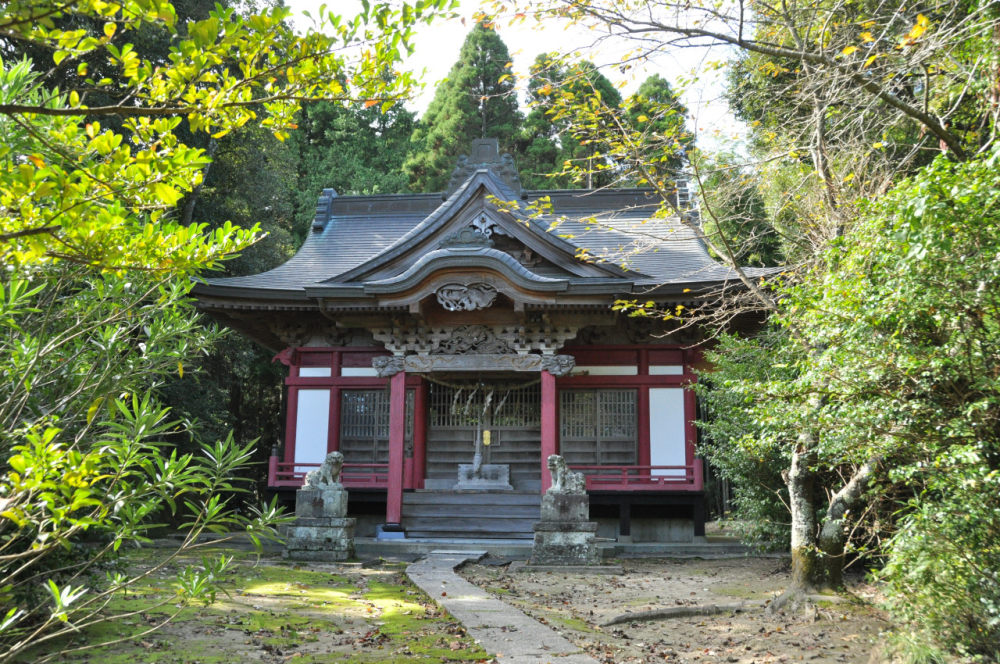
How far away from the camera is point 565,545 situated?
9945 mm

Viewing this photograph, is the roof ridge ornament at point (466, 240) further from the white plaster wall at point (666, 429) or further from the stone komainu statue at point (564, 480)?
the stone komainu statue at point (564, 480)

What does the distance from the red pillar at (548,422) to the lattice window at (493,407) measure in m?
1.29

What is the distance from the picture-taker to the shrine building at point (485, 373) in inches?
482

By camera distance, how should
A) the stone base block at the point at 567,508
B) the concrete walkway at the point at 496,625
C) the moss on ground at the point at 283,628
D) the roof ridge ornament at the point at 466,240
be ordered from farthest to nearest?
the roof ridge ornament at the point at 466,240
the stone base block at the point at 567,508
the moss on ground at the point at 283,628
the concrete walkway at the point at 496,625

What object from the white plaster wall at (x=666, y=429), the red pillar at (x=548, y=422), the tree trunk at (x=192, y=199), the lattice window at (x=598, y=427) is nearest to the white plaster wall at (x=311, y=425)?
the red pillar at (x=548, y=422)

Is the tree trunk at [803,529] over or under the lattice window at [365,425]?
under

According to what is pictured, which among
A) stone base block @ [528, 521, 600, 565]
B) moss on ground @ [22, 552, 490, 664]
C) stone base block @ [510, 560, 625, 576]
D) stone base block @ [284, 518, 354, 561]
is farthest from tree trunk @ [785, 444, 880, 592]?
stone base block @ [284, 518, 354, 561]

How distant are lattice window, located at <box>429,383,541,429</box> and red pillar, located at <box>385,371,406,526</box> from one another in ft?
4.34

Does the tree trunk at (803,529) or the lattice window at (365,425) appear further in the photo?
the lattice window at (365,425)

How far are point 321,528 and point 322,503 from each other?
1.09 feet

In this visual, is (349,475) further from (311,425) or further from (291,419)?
(291,419)

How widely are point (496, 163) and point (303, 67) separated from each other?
44.1 ft

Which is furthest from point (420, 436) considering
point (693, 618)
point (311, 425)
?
point (693, 618)

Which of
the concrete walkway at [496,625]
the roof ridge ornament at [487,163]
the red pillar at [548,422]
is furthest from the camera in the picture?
the roof ridge ornament at [487,163]
